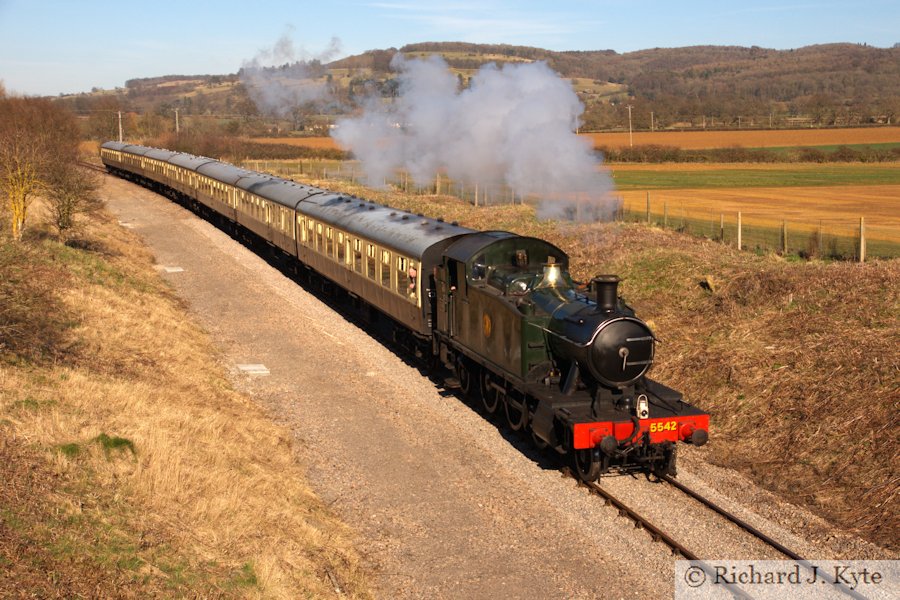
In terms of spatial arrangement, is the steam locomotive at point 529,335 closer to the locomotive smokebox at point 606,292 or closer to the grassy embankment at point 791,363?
the locomotive smokebox at point 606,292

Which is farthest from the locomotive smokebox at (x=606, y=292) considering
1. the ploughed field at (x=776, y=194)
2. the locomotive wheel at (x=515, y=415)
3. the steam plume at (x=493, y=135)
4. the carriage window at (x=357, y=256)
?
the ploughed field at (x=776, y=194)

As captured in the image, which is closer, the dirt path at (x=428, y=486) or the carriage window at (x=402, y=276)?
the dirt path at (x=428, y=486)

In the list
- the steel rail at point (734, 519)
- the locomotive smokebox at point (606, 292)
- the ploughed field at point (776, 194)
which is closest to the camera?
the steel rail at point (734, 519)

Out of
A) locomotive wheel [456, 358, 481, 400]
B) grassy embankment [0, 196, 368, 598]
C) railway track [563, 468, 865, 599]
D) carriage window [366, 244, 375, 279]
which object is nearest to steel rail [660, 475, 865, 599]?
railway track [563, 468, 865, 599]

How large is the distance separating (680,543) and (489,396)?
20.6 feet

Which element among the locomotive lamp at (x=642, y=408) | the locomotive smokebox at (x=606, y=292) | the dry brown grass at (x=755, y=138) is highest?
the dry brown grass at (x=755, y=138)

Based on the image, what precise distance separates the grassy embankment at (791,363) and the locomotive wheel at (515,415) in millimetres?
3678

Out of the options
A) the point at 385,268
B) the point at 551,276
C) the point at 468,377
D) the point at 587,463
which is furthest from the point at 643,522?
the point at 385,268

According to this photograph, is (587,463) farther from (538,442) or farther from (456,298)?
(456,298)

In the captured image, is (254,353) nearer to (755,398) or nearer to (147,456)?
(147,456)

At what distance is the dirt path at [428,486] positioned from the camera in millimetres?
11695

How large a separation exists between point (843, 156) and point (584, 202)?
199 ft

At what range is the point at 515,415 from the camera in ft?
55.3

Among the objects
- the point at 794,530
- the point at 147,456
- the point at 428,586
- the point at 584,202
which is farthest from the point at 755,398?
the point at 584,202
